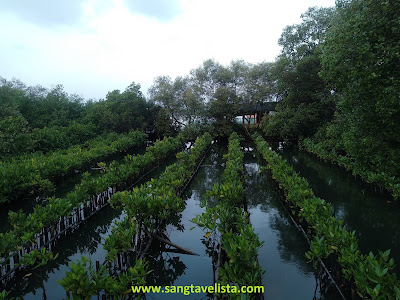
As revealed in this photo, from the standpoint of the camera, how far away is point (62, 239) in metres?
6.96


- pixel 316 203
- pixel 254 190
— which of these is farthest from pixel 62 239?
pixel 254 190

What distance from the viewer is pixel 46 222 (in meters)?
6.13

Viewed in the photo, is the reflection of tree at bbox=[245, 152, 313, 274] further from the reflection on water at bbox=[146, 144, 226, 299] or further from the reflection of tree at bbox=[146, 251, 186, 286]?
the reflection of tree at bbox=[146, 251, 186, 286]

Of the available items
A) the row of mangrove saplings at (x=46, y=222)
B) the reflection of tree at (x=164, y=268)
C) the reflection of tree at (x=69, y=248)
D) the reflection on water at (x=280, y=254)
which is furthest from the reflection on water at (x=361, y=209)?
the row of mangrove saplings at (x=46, y=222)

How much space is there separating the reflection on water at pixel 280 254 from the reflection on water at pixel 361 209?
1.62 metres

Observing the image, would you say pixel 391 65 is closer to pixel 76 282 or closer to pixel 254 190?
pixel 254 190

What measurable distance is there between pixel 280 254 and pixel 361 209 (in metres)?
4.69

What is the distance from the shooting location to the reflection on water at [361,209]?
22.1 ft

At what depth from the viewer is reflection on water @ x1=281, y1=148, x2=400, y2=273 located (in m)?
6.74

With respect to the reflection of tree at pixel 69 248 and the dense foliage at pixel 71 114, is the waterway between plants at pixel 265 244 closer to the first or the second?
the reflection of tree at pixel 69 248

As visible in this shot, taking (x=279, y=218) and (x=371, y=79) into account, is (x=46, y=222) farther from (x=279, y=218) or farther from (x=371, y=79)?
(x=371, y=79)

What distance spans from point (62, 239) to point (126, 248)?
10.0 feet

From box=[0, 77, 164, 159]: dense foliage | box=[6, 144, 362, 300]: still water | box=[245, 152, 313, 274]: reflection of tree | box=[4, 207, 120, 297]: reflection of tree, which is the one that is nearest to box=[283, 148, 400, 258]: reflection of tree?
box=[245, 152, 313, 274]: reflection of tree

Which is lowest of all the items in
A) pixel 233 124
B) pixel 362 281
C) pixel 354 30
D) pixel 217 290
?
pixel 217 290
